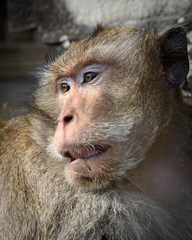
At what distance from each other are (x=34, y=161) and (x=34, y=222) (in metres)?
0.41

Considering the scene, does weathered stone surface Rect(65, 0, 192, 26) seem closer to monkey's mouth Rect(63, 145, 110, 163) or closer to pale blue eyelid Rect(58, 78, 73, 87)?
pale blue eyelid Rect(58, 78, 73, 87)

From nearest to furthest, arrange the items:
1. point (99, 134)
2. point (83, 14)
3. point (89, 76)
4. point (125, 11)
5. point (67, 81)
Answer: point (99, 134), point (89, 76), point (67, 81), point (125, 11), point (83, 14)

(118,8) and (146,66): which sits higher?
(118,8)

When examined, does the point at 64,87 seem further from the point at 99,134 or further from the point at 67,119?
the point at 99,134

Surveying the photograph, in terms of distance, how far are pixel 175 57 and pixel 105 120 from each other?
0.60 m

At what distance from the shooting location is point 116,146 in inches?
99.5

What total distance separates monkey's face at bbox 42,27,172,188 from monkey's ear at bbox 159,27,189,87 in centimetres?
16

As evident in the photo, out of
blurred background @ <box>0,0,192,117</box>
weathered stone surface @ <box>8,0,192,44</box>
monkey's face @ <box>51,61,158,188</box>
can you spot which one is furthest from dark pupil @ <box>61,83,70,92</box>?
weathered stone surface @ <box>8,0,192,44</box>

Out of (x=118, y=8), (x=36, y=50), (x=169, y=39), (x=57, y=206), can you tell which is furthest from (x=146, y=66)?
(x=36, y=50)

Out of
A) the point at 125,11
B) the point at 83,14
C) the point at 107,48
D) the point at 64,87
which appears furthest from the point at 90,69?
the point at 83,14

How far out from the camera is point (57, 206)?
277 centimetres

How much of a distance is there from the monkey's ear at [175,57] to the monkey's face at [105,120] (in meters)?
0.16

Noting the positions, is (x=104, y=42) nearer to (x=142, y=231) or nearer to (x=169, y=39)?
(x=169, y=39)

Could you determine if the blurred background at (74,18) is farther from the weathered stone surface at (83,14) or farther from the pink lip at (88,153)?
the pink lip at (88,153)
